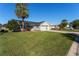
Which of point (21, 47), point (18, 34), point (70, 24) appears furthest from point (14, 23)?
point (70, 24)

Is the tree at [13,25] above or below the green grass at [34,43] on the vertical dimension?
above

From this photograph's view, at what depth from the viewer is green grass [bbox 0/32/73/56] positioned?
3.84 m

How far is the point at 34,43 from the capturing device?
3.94 metres

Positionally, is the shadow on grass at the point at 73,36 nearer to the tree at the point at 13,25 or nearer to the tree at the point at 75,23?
the tree at the point at 75,23

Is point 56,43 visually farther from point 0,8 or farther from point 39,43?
point 0,8

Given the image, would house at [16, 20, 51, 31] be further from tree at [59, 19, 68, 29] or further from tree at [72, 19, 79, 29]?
tree at [72, 19, 79, 29]

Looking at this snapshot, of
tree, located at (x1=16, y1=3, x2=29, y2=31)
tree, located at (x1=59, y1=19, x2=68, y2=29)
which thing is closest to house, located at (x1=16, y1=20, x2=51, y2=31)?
tree, located at (x1=16, y1=3, x2=29, y2=31)

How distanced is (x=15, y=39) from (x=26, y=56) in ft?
1.32

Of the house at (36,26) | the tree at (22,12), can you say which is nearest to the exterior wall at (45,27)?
the house at (36,26)

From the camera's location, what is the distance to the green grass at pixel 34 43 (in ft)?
12.6

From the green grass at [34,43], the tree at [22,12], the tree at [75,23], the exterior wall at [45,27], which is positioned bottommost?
the green grass at [34,43]

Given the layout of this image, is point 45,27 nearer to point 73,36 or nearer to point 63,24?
point 63,24

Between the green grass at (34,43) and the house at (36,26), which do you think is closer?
the green grass at (34,43)

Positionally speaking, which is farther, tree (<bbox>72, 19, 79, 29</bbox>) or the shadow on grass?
the shadow on grass
